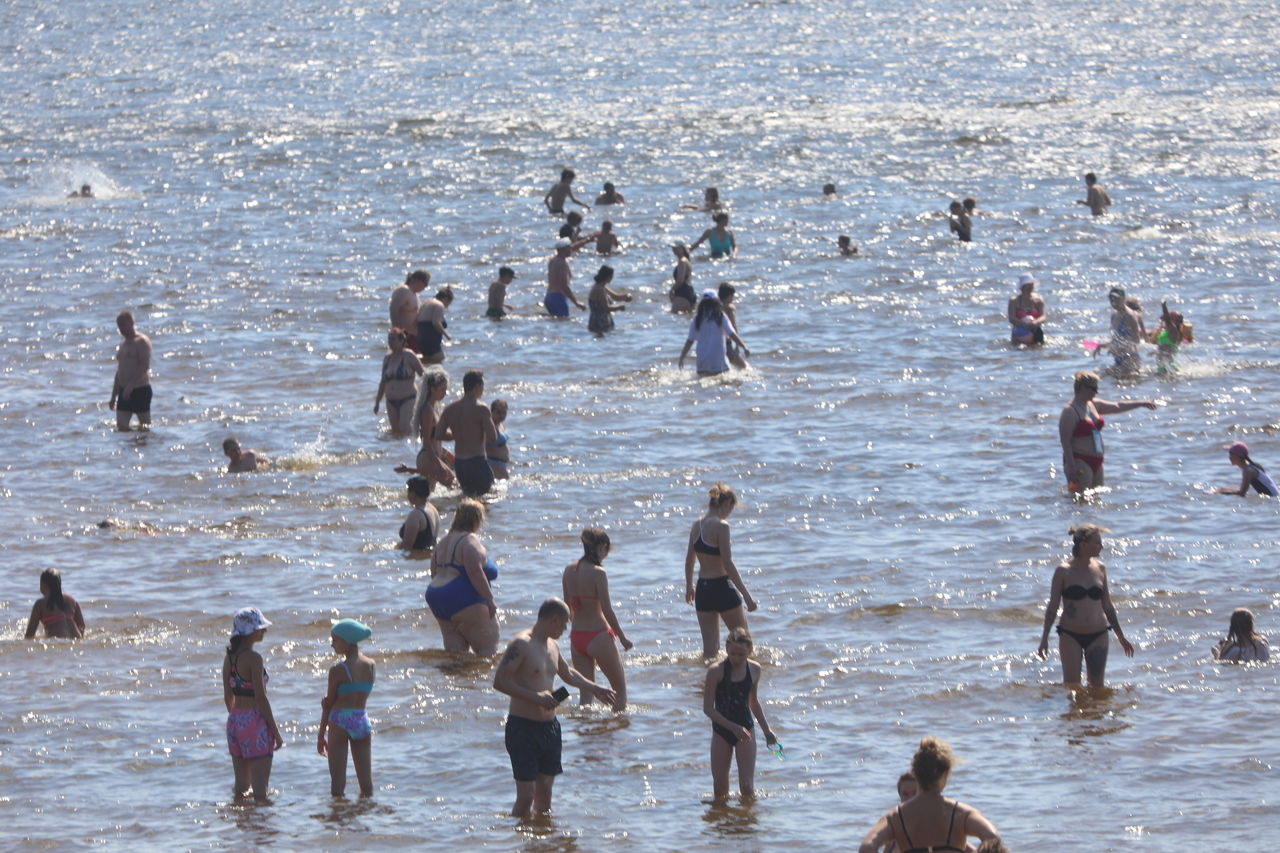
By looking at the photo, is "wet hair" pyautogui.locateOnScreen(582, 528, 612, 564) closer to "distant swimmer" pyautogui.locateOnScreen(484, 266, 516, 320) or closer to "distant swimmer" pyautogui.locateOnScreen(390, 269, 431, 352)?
"distant swimmer" pyautogui.locateOnScreen(390, 269, 431, 352)

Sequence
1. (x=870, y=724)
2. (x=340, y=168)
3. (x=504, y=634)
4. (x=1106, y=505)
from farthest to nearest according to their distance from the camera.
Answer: (x=340, y=168), (x=1106, y=505), (x=504, y=634), (x=870, y=724)

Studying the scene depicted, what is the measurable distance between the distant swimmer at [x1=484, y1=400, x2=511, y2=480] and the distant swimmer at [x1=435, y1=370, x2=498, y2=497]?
37 centimetres

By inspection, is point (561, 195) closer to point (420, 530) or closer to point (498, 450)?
point (498, 450)

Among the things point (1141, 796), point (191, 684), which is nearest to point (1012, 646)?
point (1141, 796)

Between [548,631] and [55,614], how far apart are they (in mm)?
5312

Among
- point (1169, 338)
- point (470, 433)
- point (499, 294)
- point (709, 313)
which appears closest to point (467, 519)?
point (470, 433)

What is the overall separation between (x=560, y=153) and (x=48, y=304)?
18308mm

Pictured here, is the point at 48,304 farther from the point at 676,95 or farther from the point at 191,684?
the point at 676,95

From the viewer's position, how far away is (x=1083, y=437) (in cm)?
1775

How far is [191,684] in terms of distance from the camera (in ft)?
43.6

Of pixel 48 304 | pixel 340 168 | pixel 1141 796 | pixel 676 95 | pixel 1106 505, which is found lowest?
pixel 1141 796

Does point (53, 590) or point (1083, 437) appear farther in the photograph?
point (1083, 437)

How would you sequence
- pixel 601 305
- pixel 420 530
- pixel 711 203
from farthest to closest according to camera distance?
pixel 711 203 → pixel 601 305 → pixel 420 530

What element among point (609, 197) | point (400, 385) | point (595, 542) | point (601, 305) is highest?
point (609, 197)
